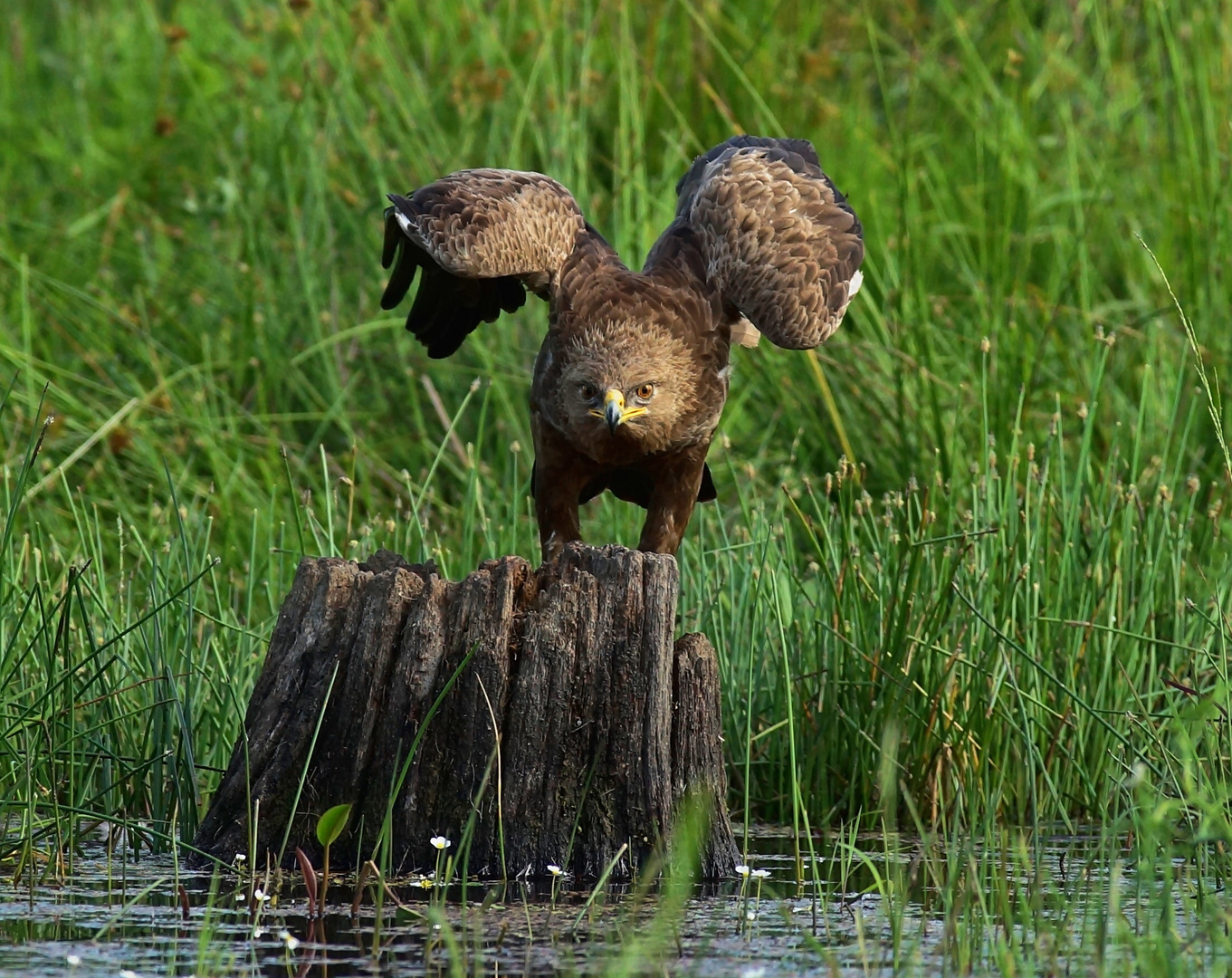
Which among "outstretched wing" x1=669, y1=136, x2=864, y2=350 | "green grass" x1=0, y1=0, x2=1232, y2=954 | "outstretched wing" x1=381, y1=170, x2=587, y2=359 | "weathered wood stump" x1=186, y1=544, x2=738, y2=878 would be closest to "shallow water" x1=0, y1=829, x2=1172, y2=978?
"weathered wood stump" x1=186, y1=544, x2=738, y2=878

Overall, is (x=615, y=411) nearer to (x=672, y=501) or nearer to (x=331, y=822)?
(x=672, y=501)

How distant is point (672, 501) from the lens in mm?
5020

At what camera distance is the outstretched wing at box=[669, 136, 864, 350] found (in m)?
4.93

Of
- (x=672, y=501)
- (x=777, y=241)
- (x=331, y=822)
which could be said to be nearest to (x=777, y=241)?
(x=777, y=241)

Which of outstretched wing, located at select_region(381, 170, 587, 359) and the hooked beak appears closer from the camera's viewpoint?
the hooked beak

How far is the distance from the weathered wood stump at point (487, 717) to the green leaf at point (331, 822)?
30 cm

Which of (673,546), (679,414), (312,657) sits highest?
(679,414)

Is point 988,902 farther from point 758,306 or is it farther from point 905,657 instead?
point 758,306

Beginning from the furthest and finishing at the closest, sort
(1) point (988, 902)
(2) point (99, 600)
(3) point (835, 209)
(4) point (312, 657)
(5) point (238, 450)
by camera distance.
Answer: (5) point (238, 450) < (3) point (835, 209) < (2) point (99, 600) < (4) point (312, 657) < (1) point (988, 902)

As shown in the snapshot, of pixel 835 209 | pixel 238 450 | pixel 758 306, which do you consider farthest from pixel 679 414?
pixel 238 450

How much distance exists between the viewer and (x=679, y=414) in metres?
4.93

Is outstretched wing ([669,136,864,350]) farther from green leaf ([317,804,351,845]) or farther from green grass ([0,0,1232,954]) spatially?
→ green leaf ([317,804,351,845])

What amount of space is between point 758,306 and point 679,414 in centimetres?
37

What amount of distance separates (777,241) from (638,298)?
1.43 ft
